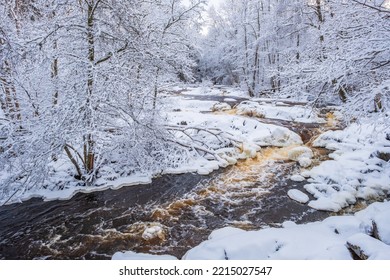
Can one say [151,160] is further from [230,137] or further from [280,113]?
[280,113]

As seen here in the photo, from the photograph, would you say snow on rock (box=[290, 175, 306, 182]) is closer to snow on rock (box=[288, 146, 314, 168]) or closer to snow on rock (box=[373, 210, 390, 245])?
snow on rock (box=[288, 146, 314, 168])

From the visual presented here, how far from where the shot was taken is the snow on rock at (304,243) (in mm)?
Result: 2930

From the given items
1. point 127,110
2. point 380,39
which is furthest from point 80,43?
point 380,39

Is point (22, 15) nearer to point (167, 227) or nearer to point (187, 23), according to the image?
point (187, 23)

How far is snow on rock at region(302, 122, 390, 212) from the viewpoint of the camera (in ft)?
18.3

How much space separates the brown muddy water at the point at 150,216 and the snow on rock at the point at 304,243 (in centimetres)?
95

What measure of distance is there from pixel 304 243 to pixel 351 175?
4.04m

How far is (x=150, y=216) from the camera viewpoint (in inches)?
206

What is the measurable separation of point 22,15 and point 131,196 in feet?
19.4

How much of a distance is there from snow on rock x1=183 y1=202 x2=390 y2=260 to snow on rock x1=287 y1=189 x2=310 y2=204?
161cm

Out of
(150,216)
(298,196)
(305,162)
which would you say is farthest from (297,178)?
(150,216)

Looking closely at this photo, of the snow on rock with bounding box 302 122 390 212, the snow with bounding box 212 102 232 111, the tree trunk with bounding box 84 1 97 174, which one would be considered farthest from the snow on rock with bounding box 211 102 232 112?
the tree trunk with bounding box 84 1 97 174

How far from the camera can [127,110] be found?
5332mm

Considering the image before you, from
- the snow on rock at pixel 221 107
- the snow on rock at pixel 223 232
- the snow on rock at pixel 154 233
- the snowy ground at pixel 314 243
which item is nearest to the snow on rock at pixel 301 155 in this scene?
the snowy ground at pixel 314 243
